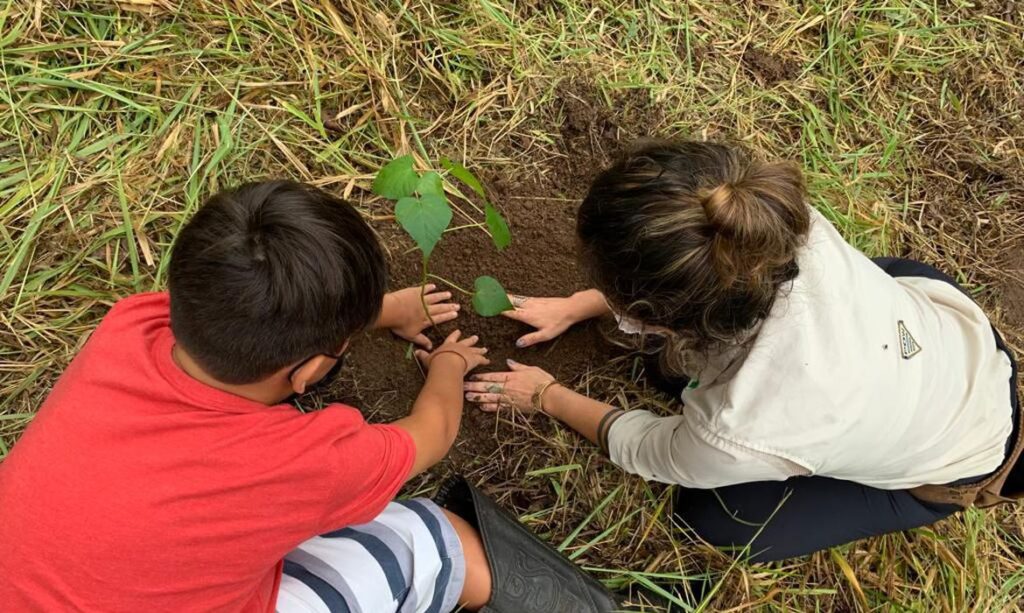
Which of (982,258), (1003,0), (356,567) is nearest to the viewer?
(356,567)

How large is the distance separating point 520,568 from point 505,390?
1.28 ft

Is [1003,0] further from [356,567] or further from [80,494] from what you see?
[80,494]

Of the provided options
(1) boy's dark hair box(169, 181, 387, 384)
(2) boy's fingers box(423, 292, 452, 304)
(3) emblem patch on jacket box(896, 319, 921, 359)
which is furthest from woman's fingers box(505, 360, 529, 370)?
(3) emblem patch on jacket box(896, 319, 921, 359)

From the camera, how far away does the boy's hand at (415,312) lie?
1.55 m

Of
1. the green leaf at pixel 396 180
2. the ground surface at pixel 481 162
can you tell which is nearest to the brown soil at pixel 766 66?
the ground surface at pixel 481 162

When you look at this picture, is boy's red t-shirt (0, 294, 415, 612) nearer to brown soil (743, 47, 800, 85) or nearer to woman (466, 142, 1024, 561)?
woman (466, 142, 1024, 561)

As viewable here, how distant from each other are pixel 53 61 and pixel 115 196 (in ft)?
1.23

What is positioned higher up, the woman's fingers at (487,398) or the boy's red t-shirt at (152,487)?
the boy's red t-shirt at (152,487)

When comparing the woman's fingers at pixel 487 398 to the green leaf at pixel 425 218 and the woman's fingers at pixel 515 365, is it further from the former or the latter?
the green leaf at pixel 425 218

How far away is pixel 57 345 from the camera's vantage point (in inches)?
60.6

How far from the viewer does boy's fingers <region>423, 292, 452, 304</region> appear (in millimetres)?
1601

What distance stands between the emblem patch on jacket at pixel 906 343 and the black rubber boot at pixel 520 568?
0.81 meters

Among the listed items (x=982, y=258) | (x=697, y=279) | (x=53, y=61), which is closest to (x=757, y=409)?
(x=697, y=279)

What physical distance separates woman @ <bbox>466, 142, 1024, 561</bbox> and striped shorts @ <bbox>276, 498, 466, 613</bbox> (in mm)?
424
